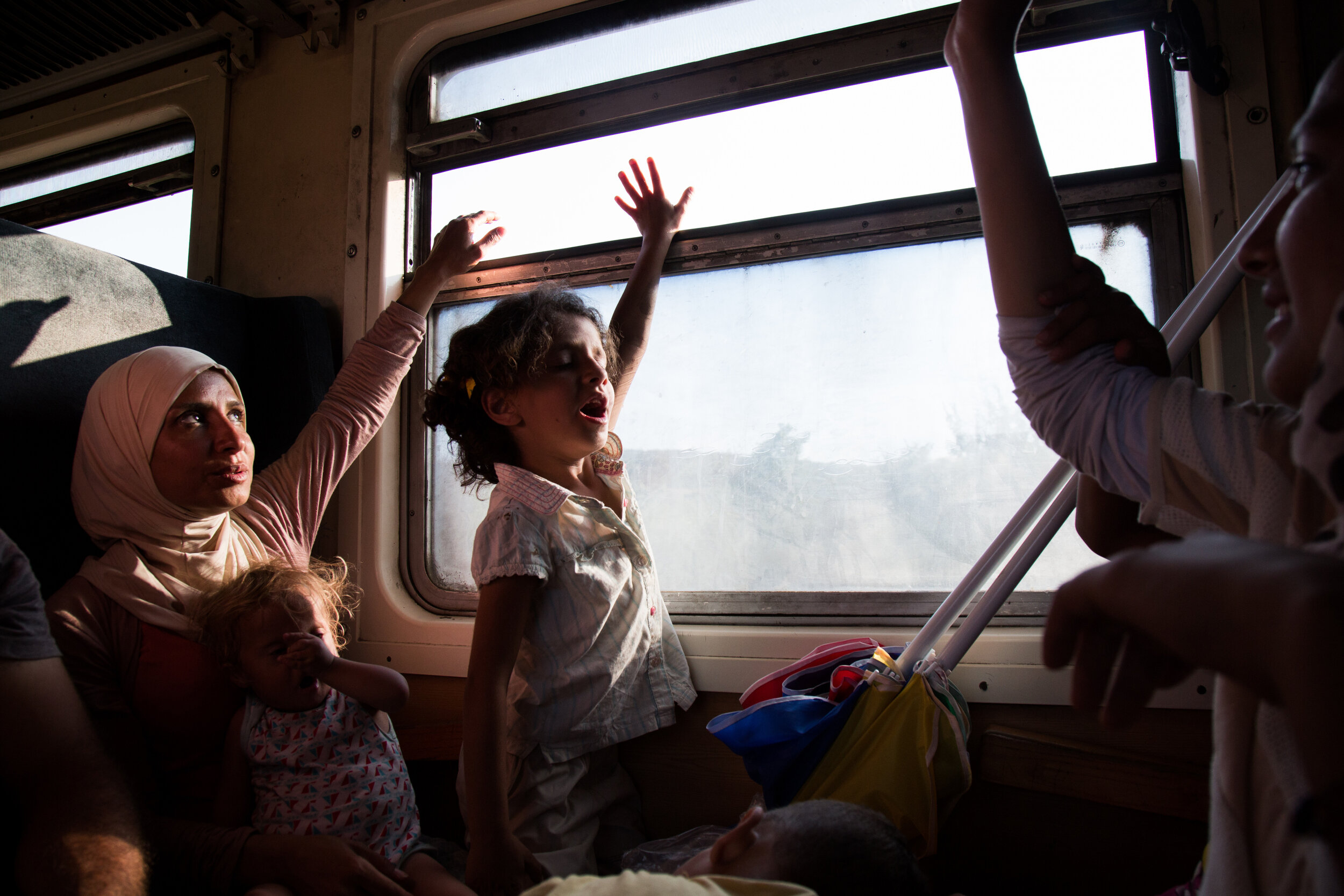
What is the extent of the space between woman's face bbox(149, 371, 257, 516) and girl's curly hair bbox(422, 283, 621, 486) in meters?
0.43

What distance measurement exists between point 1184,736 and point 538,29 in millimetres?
2406

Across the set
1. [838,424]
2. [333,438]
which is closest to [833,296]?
[838,424]

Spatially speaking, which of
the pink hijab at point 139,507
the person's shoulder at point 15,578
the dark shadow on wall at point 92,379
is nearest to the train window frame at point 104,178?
the dark shadow on wall at point 92,379

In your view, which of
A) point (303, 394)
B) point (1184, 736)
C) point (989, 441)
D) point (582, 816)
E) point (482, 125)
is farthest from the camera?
point (482, 125)

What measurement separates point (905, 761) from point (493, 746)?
74 cm

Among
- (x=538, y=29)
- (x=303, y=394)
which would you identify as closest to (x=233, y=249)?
(x=303, y=394)

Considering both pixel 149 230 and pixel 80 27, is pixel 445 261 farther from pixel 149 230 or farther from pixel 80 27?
pixel 80 27

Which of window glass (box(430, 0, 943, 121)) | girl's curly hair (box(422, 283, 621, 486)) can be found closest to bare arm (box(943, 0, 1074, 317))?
girl's curly hair (box(422, 283, 621, 486))

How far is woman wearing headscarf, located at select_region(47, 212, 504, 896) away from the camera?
4.39ft

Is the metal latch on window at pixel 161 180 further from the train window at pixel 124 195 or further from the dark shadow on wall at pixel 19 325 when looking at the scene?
the dark shadow on wall at pixel 19 325

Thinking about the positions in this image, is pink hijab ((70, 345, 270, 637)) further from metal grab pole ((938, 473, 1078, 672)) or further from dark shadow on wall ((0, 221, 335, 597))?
metal grab pole ((938, 473, 1078, 672))

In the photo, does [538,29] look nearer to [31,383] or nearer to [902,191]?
[902,191]

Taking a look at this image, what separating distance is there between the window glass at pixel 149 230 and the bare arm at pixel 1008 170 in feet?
8.84

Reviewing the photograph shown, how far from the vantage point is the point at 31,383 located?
1622mm
